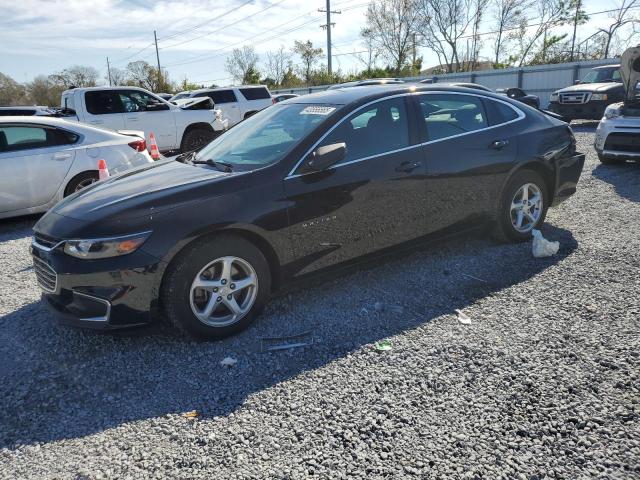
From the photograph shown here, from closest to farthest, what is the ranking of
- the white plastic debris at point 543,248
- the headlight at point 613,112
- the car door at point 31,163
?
the white plastic debris at point 543,248, the car door at point 31,163, the headlight at point 613,112

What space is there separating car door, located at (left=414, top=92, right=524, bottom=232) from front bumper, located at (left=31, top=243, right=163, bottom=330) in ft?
7.86

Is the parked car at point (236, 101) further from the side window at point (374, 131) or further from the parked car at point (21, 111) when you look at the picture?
the side window at point (374, 131)

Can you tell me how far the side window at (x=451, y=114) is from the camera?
4359mm

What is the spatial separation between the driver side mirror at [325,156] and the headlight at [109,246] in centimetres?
126

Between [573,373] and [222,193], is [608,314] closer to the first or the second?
[573,373]

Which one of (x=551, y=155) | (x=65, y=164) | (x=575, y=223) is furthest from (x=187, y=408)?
(x=65, y=164)

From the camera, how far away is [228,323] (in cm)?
346

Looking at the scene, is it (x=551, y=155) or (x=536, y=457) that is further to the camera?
(x=551, y=155)

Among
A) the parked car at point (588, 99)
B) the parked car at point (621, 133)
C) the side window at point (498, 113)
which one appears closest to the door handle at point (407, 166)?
the side window at point (498, 113)

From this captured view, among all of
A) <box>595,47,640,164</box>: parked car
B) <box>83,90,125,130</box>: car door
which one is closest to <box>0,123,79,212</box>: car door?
<box>83,90,125,130</box>: car door

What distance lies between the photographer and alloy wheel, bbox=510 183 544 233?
4.92 meters

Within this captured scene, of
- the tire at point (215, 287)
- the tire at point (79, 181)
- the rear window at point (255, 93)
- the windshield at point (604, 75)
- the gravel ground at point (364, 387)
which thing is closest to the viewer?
the gravel ground at point (364, 387)

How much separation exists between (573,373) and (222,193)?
245 cm

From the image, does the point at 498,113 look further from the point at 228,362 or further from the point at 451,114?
the point at 228,362
